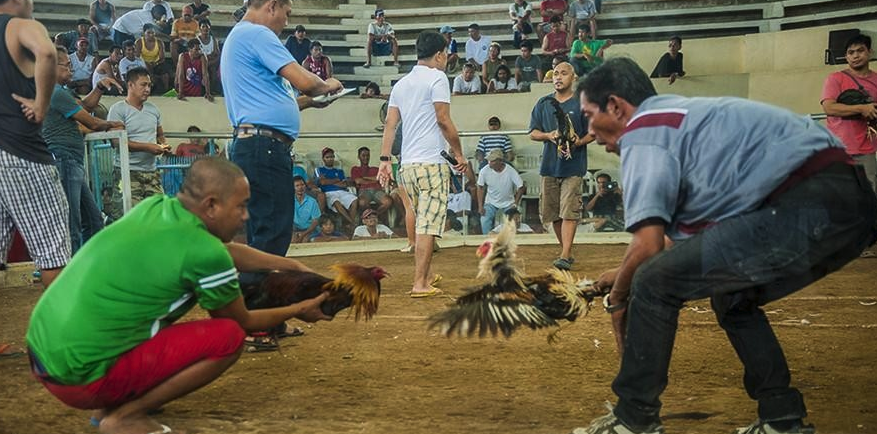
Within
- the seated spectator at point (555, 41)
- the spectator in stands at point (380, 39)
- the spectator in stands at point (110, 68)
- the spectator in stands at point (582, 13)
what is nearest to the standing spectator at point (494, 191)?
the spectator in stands at point (110, 68)

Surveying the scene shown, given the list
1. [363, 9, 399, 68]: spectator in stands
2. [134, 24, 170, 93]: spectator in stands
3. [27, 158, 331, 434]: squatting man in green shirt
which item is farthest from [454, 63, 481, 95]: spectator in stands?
[27, 158, 331, 434]: squatting man in green shirt

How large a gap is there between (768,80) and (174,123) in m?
10.5

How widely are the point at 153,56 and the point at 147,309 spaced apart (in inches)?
558

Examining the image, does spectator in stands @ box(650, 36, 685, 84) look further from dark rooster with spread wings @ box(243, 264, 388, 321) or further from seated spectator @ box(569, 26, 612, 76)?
dark rooster with spread wings @ box(243, 264, 388, 321)

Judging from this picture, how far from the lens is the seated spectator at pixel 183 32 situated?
677 inches

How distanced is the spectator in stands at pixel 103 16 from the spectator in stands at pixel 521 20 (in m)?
8.09

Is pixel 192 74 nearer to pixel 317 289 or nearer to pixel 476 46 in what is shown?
pixel 476 46

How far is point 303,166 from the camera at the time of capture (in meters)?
11.8

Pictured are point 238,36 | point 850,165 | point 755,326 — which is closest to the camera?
point 850,165

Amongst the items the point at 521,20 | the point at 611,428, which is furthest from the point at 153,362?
the point at 521,20

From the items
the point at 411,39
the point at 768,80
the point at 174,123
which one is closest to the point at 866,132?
the point at 768,80

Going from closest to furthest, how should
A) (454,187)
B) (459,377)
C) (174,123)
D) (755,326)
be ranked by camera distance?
(755,326) < (459,377) < (454,187) < (174,123)

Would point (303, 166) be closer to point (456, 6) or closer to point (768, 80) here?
point (768, 80)

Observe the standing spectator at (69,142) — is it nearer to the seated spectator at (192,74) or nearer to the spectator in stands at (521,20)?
the seated spectator at (192,74)
